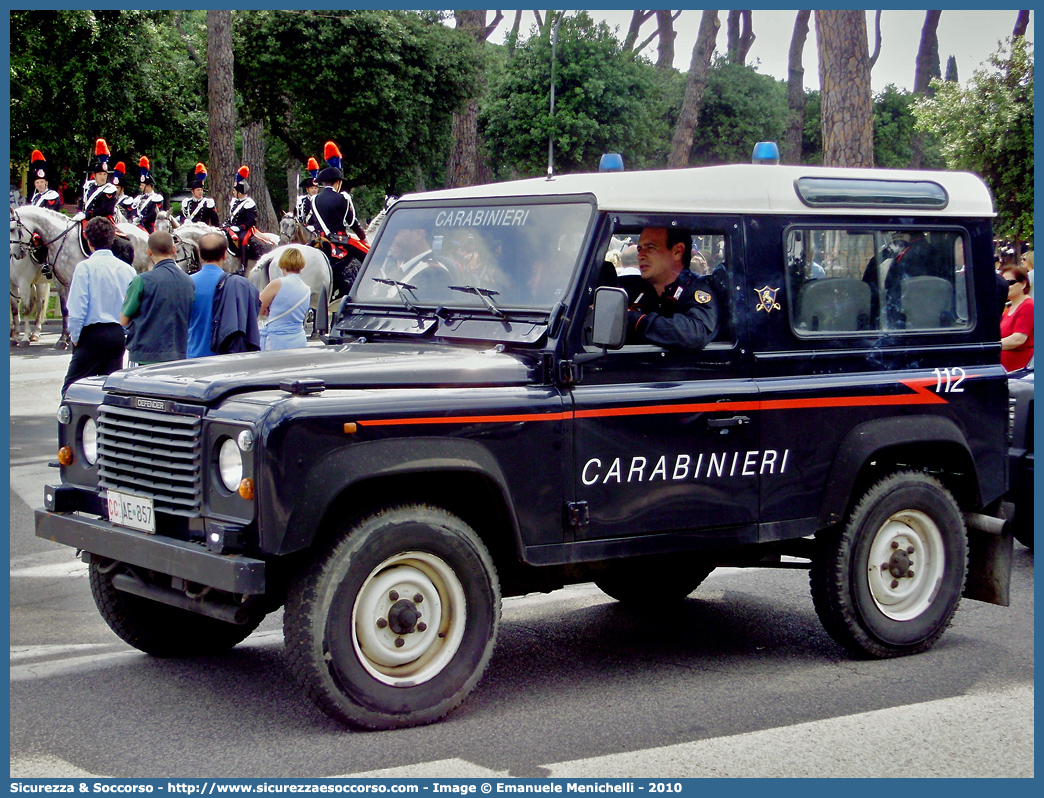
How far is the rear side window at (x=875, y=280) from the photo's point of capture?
19.9 ft

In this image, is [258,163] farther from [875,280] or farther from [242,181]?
[875,280]

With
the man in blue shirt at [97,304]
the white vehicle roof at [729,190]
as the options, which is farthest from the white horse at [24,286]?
the white vehicle roof at [729,190]

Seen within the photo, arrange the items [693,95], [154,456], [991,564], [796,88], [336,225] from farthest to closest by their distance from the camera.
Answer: [796,88] < [693,95] < [336,225] < [991,564] < [154,456]

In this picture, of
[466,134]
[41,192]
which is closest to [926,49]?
[466,134]

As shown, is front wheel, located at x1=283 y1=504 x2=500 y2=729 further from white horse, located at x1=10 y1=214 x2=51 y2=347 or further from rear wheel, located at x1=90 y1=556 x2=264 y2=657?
white horse, located at x1=10 y1=214 x2=51 y2=347

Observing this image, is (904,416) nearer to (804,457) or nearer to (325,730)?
(804,457)

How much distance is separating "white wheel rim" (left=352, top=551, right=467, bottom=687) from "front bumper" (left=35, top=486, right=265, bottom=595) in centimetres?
49

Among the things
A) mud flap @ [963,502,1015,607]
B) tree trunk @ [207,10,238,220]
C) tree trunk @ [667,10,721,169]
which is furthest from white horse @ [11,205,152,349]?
tree trunk @ [667,10,721,169]

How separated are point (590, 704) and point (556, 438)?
1.16 metres

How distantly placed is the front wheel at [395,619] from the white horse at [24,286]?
1652cm

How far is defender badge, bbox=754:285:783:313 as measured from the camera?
232 inches

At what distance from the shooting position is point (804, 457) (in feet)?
19.4

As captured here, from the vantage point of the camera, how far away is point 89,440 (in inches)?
225

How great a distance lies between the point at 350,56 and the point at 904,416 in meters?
28.9
